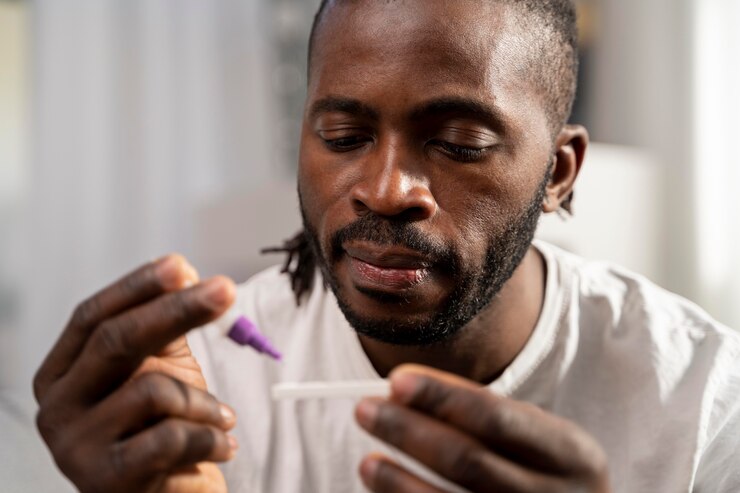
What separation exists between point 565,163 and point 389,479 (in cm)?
61

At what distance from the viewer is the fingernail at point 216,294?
2.10 ft

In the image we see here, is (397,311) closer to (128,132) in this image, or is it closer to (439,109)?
(439,109)

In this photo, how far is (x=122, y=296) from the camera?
67cm

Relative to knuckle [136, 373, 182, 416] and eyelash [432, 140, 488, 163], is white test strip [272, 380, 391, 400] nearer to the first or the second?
knuckle [136, 373, 182, 416]

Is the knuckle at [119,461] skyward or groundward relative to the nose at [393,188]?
groundward

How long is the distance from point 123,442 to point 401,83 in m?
0.47

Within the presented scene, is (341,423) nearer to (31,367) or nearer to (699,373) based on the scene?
(699,373)

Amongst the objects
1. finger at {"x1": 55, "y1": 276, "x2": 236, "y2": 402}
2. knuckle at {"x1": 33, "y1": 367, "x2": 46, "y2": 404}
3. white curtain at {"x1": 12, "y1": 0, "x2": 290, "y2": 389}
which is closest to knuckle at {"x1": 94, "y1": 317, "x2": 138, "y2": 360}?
finger at {"x1": 55, "y1": 276, "x2": 236, "y2": 402}

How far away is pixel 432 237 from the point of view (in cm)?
88

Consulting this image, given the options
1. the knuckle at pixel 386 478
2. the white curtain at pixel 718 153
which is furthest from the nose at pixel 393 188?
the white curtain at pixel 718 153

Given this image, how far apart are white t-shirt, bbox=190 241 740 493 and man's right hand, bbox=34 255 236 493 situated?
37cm

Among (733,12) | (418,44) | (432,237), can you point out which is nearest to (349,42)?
(418,44)

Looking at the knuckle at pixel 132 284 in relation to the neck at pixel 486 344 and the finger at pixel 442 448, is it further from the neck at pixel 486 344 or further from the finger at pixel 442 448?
the neck at pixel 486 344

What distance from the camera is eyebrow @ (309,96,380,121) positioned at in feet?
2.97
